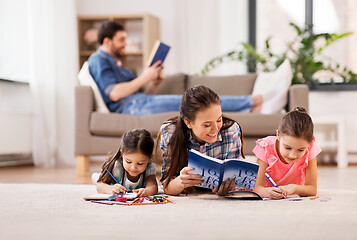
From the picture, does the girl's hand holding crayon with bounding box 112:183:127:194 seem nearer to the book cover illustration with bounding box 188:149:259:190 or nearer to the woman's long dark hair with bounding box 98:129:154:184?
the woman's long dark hair with bounding box 98:129:154:184

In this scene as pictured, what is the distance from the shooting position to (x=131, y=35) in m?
4.97

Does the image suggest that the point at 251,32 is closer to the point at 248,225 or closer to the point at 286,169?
the point at 286,169

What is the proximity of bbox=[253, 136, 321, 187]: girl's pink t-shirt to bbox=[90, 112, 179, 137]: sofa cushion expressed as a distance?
4.24ft

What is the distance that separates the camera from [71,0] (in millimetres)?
4480

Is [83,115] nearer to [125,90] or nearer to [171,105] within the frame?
[125,90]

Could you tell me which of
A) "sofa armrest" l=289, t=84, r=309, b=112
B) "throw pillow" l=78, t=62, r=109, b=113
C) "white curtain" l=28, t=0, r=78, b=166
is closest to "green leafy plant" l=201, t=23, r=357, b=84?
"sofa armrest" l=289, t=84, r=309, b=112

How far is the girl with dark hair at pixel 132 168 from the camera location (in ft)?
6.38

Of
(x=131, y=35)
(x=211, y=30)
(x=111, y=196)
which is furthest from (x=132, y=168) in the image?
(x=131, y=35)

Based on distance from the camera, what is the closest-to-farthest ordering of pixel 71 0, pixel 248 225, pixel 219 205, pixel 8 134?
1. pixel 248 225
2. pixel 219 205
3. pixel 8 134
4. pixel 71 0

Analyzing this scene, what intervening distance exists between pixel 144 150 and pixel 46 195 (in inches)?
15.6

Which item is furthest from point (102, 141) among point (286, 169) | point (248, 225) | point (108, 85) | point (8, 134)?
point (248, 225)

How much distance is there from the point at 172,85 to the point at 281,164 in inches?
76.8

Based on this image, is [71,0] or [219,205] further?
[71,0]

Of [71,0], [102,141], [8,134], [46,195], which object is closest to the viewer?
[46,195]
